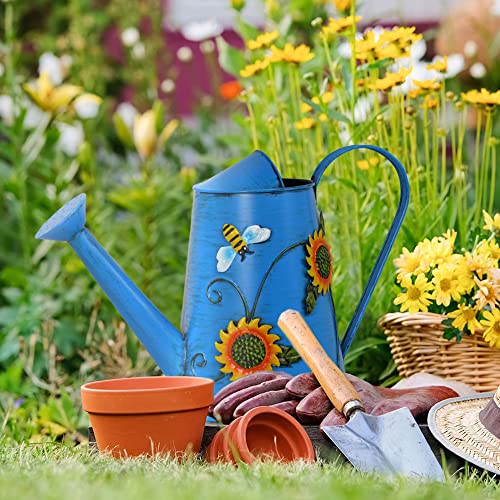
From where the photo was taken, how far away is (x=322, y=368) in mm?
1668

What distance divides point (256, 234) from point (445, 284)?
0.41 metres

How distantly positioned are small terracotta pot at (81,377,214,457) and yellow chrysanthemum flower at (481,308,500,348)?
633 millimetres

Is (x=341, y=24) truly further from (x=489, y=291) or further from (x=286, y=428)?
(x=286, y=428)

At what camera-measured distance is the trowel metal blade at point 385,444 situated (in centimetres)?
158

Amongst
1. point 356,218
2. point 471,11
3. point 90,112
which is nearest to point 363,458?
point 356,218

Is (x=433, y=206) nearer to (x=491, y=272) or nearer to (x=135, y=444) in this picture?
(x=491, y=272)

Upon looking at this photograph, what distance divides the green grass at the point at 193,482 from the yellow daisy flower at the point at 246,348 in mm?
328

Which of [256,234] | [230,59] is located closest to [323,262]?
[256,234]

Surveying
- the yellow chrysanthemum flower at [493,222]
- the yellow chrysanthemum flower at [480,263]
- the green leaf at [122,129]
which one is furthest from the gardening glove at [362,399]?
the green leaf at [122,129]

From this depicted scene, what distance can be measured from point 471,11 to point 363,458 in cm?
431

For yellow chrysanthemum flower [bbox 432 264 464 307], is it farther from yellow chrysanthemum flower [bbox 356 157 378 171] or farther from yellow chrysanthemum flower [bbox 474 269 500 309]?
yellow chrysanthemum flower [bbox 356 157 378 171]

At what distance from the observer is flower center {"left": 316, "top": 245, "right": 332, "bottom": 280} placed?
196 cm

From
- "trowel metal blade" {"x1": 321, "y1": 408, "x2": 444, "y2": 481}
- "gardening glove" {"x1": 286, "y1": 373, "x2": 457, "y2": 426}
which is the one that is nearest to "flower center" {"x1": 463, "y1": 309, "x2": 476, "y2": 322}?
"gardening glove" {"x1": 286, "y1": 373, "x2": 457, "y2": 426}

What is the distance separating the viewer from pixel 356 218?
7.80 feet
